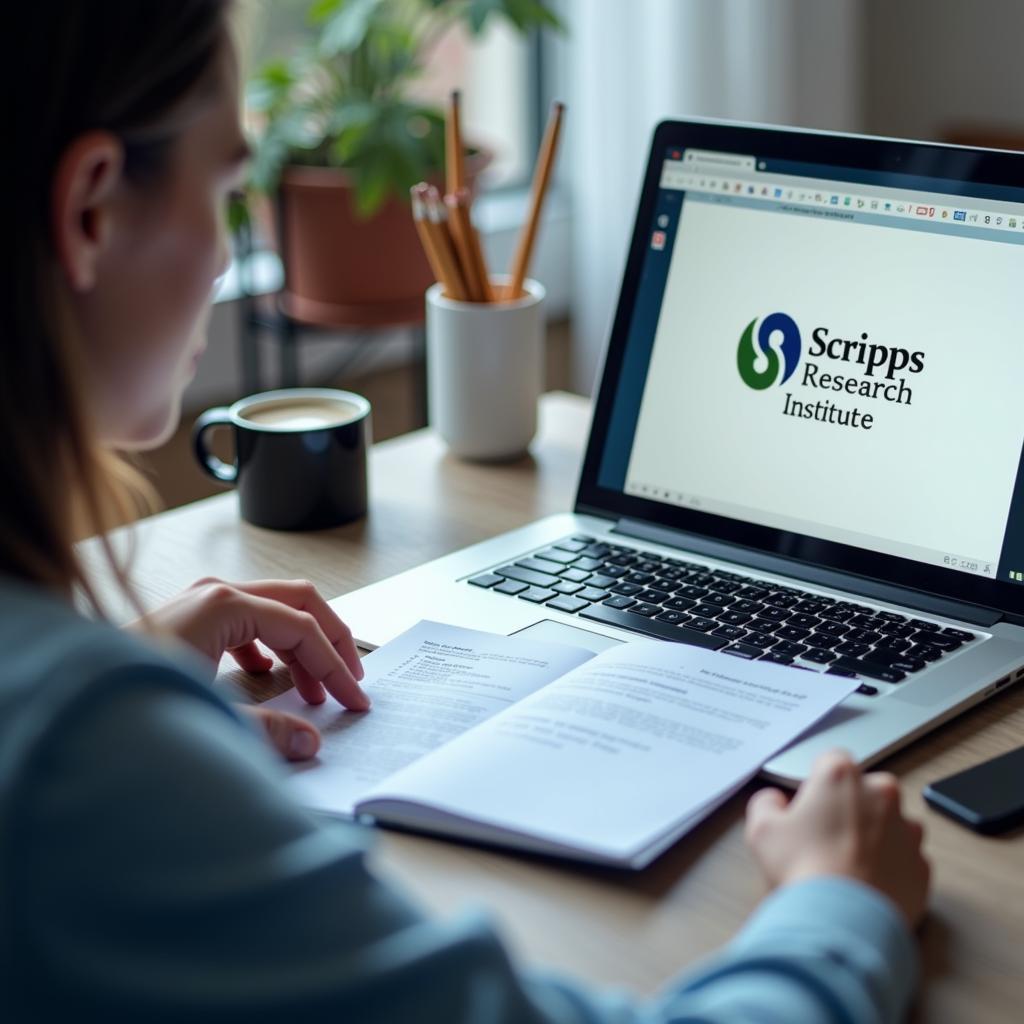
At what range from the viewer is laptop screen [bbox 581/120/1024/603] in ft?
3.13

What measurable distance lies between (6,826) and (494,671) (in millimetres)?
469

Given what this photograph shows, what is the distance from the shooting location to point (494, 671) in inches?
34.5

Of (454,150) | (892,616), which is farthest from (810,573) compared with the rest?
(454,150)

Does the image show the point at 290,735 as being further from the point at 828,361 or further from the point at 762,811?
the point at 828,361

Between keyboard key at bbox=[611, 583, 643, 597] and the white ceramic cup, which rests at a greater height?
the white ceramic cup

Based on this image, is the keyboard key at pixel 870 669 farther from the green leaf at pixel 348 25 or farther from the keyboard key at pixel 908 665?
the green leaf at pixel 348 25

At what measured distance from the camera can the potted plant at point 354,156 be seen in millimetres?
1975

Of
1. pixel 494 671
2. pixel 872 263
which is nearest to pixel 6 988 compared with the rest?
pixel 494 671

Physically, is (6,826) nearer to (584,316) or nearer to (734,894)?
(734,894)

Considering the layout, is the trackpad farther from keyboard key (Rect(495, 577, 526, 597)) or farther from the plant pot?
the plant pot

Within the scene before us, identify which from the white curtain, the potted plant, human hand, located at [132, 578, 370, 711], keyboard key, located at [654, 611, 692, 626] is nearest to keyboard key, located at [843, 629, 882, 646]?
keyboard key, located at [654, 611, 692, 626]

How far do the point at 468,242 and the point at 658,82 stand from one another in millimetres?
1262

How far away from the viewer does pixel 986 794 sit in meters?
0.75

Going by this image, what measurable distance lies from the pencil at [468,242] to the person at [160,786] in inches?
21.0
